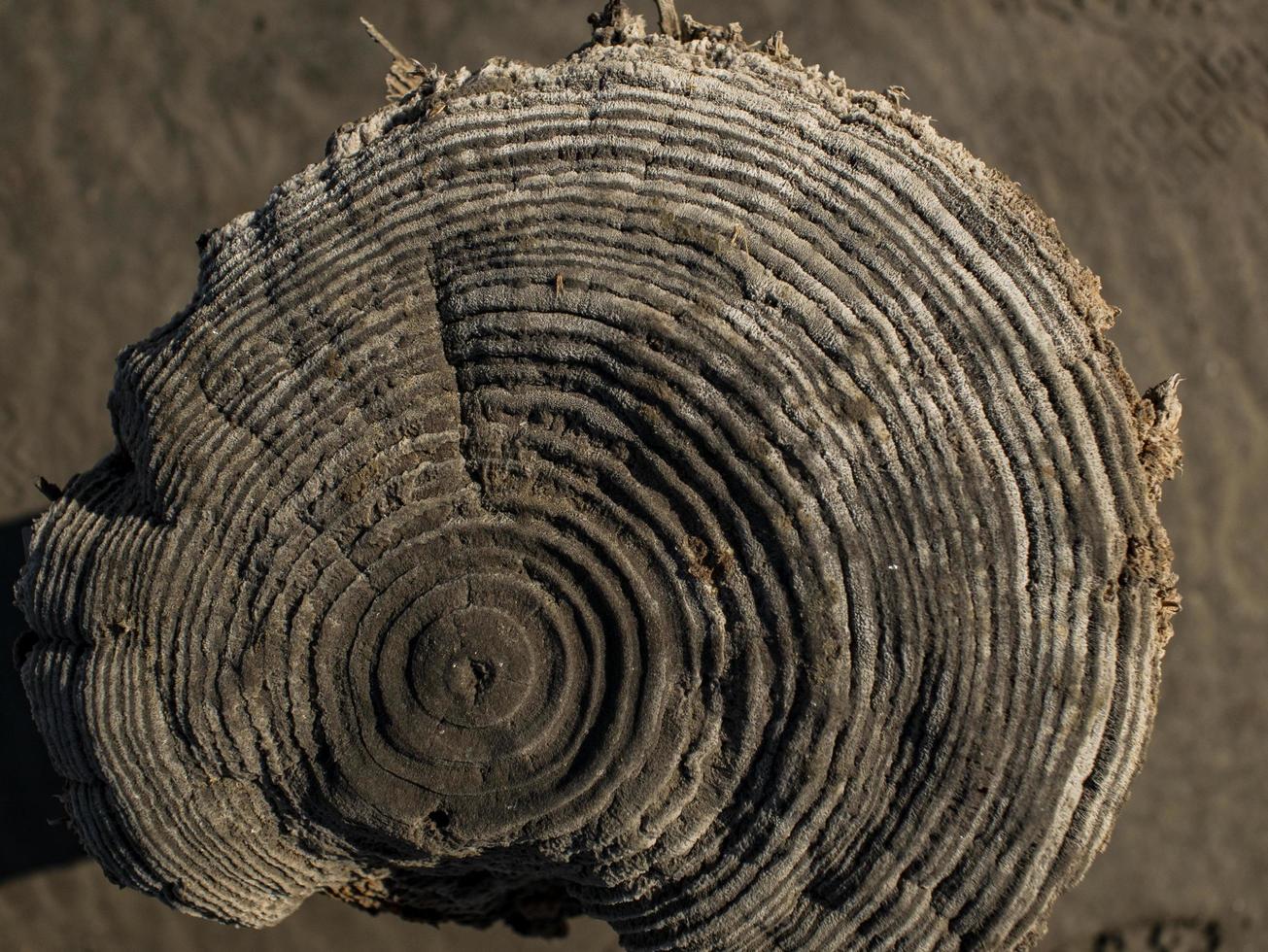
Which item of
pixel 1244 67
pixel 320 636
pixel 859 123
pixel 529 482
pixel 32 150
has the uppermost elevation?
pixel 1244 67

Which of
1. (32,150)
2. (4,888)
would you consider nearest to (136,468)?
(32,150)

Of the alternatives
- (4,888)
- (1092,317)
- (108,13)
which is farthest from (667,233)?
(4,888)

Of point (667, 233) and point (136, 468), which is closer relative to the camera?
point (667, 233)

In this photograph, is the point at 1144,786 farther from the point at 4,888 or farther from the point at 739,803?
the point at 4,888

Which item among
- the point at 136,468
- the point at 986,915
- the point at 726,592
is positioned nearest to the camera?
the point at 726,592

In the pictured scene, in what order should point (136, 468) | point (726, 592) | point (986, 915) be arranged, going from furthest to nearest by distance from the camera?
point (136, 468) < point (986, 915) < point (726, 592)

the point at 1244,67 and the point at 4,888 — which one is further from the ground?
the point at 1244,67

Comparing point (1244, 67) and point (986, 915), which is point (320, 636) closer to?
point (986, 915)
